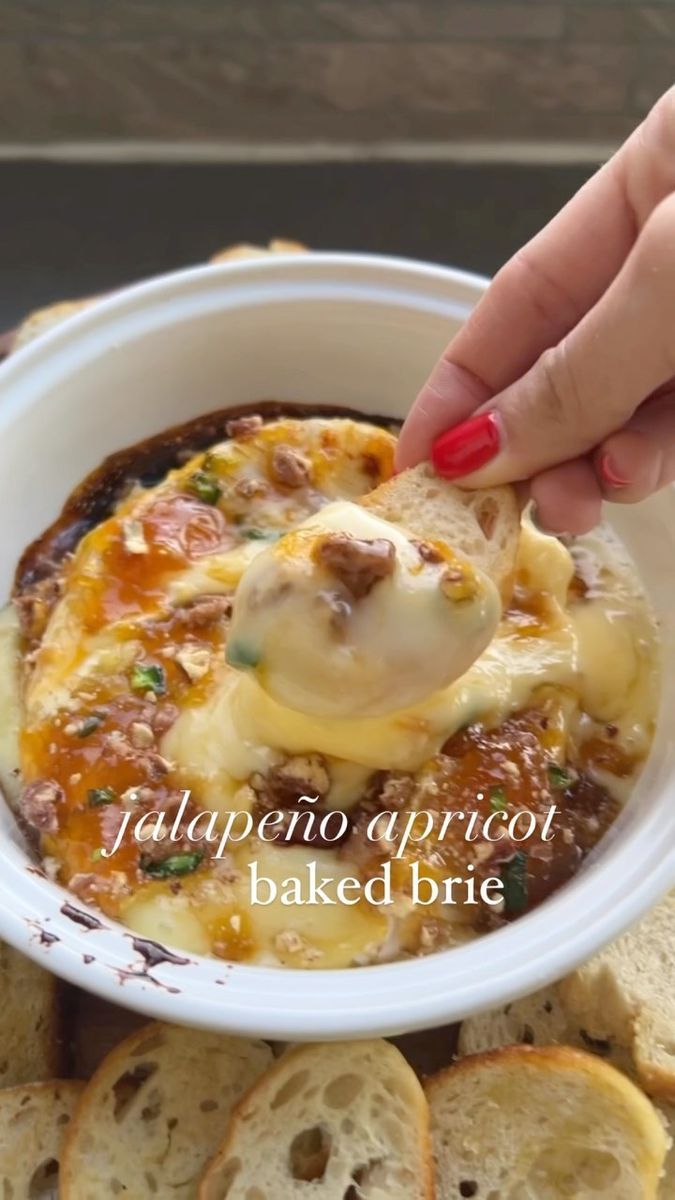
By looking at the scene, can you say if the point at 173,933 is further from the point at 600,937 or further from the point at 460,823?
the point at 600,937

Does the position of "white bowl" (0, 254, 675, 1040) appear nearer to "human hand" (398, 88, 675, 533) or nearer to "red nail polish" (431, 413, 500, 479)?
"human hand" (398, 88, 675, 533)

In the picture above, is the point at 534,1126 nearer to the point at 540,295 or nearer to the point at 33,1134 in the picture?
the point at 33,1134

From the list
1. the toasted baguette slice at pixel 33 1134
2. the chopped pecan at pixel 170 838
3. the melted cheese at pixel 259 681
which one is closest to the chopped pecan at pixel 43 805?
A: the melted cheese at pixel 259 681

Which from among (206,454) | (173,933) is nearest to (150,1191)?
(173,933)

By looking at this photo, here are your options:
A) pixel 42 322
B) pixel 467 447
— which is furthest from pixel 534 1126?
pixel 42 322

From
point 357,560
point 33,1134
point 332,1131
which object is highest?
point 357,560

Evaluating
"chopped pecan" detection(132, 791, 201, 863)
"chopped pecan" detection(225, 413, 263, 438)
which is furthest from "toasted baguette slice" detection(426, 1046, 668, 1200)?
"chopped pecan" detection(225, 413, 263, 438)
